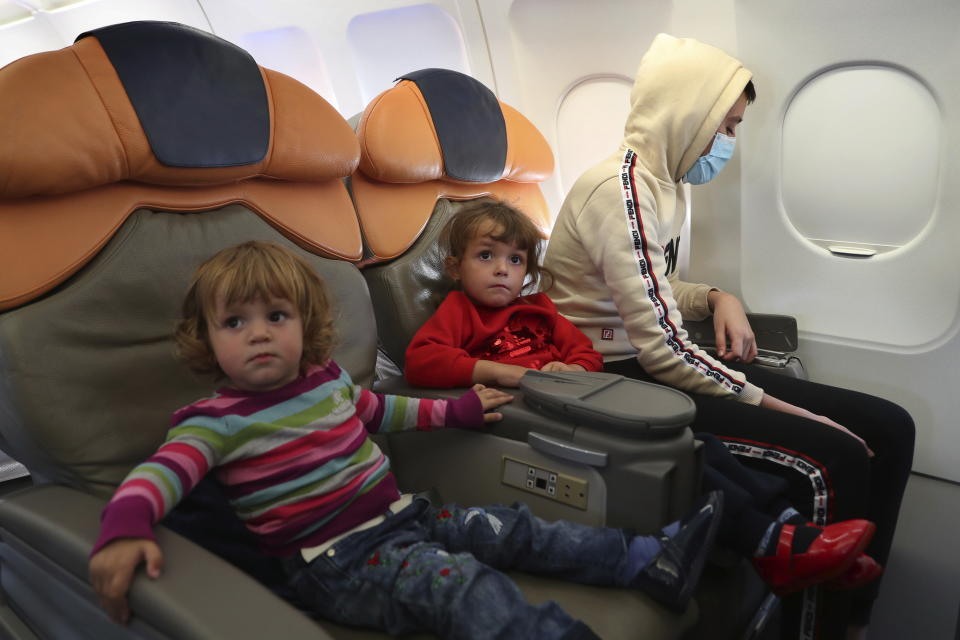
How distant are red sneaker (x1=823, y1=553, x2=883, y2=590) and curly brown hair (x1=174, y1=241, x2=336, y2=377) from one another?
1.19 metres

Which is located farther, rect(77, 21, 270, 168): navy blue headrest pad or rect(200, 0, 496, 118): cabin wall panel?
rect(200, 0, 496, 118): cabin wall panel

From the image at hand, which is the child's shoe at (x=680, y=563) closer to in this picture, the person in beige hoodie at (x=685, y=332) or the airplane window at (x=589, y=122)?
the person in beige hoodie at (x=685, y=332)

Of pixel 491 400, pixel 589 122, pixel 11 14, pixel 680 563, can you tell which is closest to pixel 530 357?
pixel 491 400

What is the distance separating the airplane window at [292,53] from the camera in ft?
11.9

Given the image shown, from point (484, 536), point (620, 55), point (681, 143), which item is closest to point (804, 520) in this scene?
point (484, 536)

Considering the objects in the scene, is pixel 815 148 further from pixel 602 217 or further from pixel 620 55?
pixel 602 217

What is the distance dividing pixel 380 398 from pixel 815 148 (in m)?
1.93

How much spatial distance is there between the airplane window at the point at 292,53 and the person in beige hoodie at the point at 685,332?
7.53ft

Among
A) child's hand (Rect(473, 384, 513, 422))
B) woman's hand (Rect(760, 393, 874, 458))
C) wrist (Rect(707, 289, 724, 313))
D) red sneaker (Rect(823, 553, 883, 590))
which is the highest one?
child's hand (Rect(473, 384, 513, 422))

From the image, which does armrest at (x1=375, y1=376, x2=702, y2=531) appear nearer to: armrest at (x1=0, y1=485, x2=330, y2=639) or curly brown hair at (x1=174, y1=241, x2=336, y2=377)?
curly brown hair at (x1=174, y1=241, x2=336, y2=377)

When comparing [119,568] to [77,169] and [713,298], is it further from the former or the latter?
[713,298]

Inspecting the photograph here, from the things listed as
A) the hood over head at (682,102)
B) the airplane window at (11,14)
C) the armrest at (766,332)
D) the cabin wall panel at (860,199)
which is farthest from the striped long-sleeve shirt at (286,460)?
the airplane window at (11,14)

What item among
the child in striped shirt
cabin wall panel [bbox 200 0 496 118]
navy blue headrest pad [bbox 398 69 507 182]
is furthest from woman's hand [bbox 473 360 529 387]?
cabin wall panel [bbox 200 0 496 118]

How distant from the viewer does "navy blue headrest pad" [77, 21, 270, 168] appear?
4.13ft
